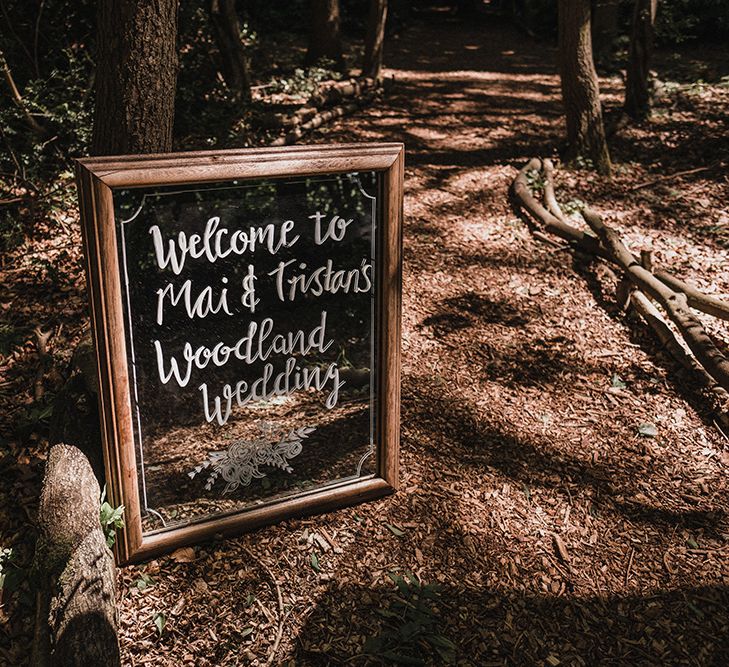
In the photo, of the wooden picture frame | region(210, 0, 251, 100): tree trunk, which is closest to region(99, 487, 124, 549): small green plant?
the wooden picture frame

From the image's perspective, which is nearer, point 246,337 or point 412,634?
point 412,634

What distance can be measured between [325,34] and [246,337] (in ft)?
36.7

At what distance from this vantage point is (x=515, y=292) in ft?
17.7

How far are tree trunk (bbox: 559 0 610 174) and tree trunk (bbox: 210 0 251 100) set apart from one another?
13.9 ft

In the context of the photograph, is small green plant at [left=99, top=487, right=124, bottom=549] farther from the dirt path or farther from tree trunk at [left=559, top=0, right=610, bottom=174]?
tree trunk at [left=559, top=0, right=610, bottom=174]

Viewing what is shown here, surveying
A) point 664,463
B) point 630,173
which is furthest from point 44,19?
point 664,463

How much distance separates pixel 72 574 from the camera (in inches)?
97.3

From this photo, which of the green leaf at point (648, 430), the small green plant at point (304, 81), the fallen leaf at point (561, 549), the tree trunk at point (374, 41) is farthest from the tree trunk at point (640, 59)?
the fallen leaf at point (561, 549)

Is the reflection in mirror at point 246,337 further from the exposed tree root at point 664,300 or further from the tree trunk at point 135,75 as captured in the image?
the exposed tree root at point 664,300

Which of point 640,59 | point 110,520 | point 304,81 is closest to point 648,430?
point 110,520

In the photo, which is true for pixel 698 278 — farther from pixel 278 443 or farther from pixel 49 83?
pixel 49 83

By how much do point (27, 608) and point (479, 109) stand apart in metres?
10.3

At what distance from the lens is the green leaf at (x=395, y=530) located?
3178 millimetres

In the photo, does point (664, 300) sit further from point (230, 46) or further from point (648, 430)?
point (230, 46)
